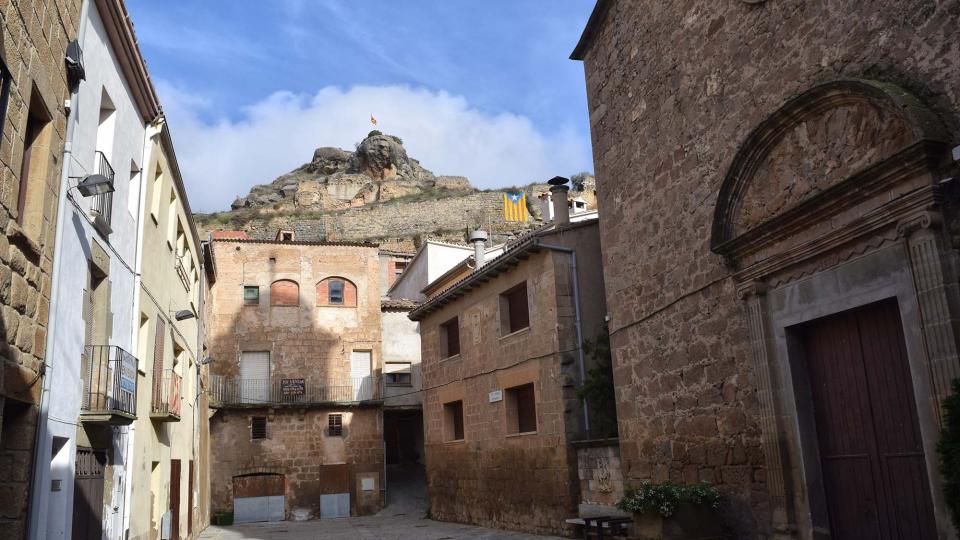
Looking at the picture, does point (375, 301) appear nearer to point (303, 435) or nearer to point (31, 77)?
point (303, 435)

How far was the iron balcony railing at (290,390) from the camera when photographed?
961 inches

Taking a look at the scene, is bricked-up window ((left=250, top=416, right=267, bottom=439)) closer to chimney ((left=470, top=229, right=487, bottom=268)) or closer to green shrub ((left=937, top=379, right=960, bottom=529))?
chimney ((left=470, top=229, right=487, bottom=268))

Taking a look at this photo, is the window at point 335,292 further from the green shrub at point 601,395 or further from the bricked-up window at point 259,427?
the green shrub at point 601,395

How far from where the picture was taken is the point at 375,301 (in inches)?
1058

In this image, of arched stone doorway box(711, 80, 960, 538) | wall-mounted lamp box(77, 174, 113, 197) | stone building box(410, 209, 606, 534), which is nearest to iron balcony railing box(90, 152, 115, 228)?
wall-mounted lamp box(77, 174, 113, 197)

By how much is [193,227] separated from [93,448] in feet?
29.8

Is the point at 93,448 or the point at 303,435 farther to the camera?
the point at 303,435

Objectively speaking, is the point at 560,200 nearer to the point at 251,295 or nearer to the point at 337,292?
the point at 337,292

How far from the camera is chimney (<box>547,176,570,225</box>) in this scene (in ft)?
51.9

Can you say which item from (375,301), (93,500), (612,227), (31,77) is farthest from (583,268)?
(375,301)

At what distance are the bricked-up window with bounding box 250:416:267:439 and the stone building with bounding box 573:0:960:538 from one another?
16.4 meters

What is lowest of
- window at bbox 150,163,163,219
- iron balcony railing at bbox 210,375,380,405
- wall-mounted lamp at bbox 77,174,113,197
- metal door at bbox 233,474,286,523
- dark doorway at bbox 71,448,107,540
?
metal door at bbox 233,474,286,523

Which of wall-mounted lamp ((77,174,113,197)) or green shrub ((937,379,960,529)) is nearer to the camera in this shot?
green shrub ((937,379,960,529))

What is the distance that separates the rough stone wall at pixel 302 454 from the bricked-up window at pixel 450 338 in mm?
6668
